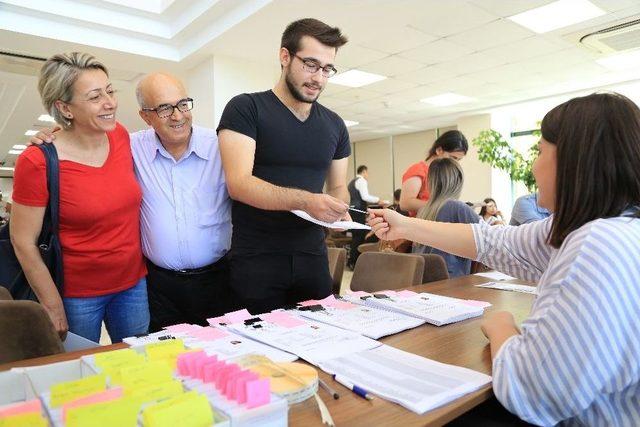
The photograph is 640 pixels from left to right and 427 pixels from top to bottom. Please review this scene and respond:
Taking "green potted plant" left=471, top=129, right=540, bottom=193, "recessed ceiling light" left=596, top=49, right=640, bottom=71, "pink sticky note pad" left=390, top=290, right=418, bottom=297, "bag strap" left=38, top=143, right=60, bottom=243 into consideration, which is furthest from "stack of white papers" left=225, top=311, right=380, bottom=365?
"recessed ceiling light" left=596, top=49, right=640, bottom=71

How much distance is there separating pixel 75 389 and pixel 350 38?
15.4ft

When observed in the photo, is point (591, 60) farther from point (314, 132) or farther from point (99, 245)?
point (99, 245)

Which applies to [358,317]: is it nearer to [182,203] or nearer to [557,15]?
[182,203]

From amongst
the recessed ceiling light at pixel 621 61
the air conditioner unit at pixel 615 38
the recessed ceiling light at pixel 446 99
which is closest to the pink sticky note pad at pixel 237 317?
the air conditioner unit at pixel 615 38

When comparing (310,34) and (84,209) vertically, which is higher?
(310,34)

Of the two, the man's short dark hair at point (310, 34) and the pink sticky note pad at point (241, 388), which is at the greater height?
the man's short dark hair at point (310, 34)

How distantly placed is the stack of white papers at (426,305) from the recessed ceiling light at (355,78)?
4.96 meters

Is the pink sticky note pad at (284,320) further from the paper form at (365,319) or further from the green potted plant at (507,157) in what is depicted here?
the green potted plant at (507,157)

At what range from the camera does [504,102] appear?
8.24 meters

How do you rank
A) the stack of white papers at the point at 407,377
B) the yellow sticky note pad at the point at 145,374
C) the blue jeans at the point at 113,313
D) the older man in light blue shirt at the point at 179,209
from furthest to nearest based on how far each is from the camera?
the older man in light blue shirt at the point at 179,209, the blue jeans at the point at 113,313, the stack of white papers at the point at 407,377, the yellow sticky note pad at the point at 145,374

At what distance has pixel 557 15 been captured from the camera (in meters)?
4.43

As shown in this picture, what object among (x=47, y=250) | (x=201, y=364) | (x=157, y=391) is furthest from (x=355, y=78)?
(x=157, y=391)

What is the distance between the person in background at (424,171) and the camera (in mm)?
3217

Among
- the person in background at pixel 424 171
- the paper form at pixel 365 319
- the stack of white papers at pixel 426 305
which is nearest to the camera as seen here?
the paper form at pixel 365 319
